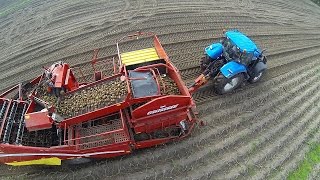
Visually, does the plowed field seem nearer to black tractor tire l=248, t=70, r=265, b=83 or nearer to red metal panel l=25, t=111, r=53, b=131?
black tractor tire l=248, t=70, r=265, b=83

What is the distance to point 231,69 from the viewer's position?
857 cm

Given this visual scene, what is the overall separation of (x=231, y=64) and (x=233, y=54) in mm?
392

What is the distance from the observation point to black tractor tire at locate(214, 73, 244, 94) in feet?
28.7

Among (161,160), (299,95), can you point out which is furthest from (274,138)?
(161,160)

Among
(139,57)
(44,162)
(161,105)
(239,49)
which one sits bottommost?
(44,162)

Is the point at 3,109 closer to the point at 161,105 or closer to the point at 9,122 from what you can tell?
the point at 9,122

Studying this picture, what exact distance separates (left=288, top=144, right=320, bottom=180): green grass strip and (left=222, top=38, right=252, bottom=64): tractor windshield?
2743 millimetres

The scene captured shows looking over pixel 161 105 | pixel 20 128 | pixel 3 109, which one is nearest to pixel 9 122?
pixel 20 128

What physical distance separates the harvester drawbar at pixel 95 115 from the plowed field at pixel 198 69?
22.8 inches

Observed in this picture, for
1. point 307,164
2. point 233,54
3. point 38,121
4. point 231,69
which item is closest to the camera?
point 38,121

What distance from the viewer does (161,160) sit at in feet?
24.6

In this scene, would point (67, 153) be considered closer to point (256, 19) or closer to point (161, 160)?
point (161, 160)

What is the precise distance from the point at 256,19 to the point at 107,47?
6.54 metres

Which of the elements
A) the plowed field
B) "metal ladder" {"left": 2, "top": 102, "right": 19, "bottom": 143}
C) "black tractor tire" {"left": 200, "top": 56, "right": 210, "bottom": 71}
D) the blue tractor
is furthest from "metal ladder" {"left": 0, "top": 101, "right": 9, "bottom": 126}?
"black tractor tire" {"left": 200, "top": 56, "right": 210, "bottom": 71}
